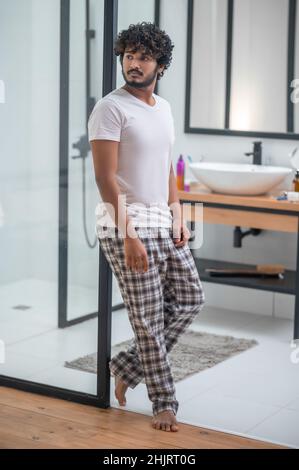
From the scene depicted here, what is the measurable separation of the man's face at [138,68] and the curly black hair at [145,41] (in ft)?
0.07

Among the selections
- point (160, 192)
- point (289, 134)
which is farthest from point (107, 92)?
point (289, 134)

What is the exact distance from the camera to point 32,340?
3.84 meters

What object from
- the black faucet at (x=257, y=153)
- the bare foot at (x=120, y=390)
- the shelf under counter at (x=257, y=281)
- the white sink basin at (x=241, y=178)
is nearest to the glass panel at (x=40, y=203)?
the bare foot at (x=120, y=390)

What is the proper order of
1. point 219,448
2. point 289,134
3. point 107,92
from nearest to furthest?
point 219,448
point 107,92
point 289,134

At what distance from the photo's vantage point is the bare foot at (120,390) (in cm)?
358

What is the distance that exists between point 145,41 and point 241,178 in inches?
64.4

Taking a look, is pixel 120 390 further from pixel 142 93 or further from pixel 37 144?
pixel 142 93

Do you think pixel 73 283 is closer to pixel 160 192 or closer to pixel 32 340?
pixel 32 340

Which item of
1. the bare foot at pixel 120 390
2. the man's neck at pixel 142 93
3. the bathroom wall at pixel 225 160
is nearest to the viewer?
the man's neck at pixel 142 93

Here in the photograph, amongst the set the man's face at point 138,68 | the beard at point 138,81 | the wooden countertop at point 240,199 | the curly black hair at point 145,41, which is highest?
the curly black hair at point 145,41

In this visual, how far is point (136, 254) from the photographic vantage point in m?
3.22

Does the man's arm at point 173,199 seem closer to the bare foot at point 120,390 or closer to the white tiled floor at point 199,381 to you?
the white tiled floor at point 199,381

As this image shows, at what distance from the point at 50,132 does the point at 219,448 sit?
57.3 inches

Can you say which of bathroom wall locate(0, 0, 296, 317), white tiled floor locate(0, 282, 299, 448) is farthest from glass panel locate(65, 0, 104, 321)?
white tiled floor locate(0, 282, 299, 448)
